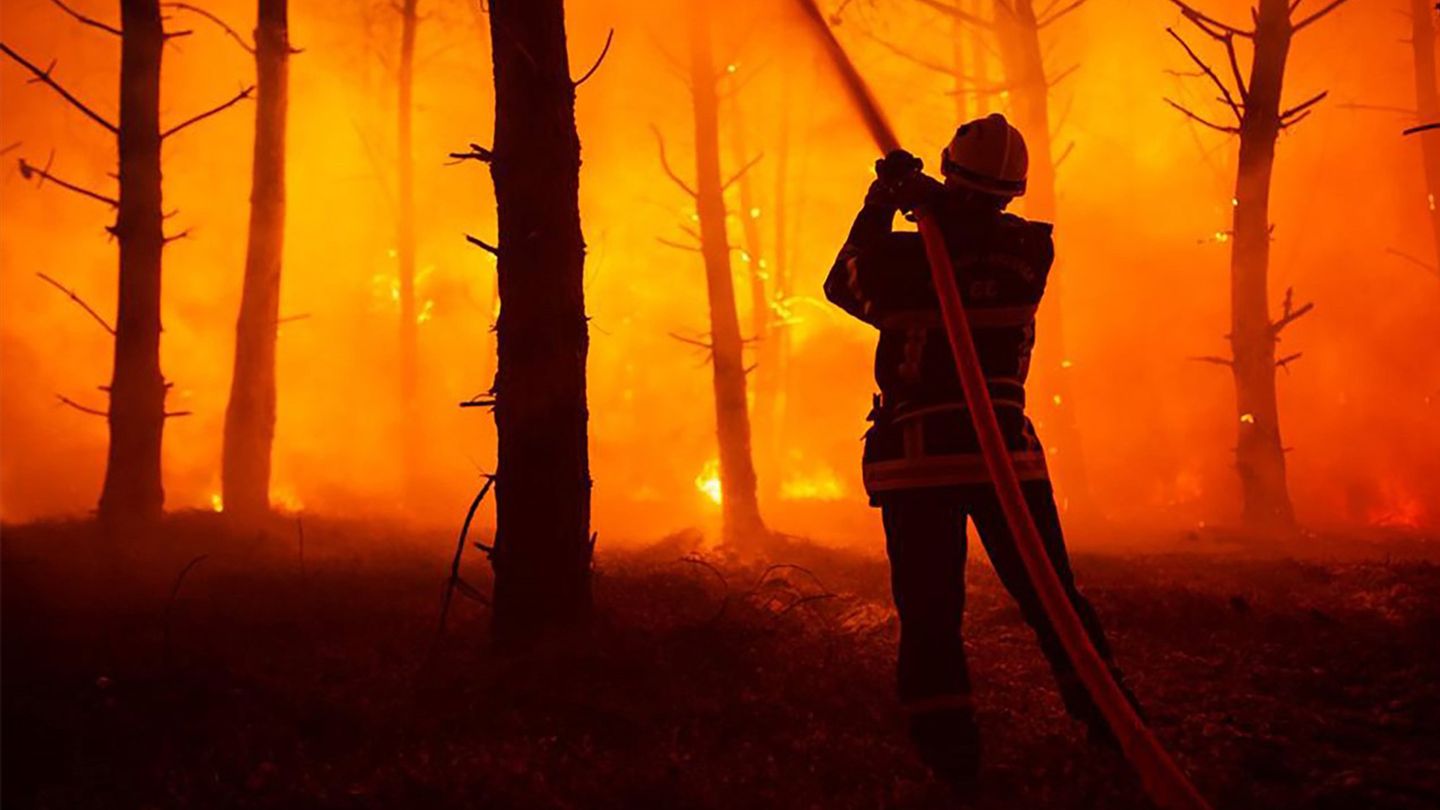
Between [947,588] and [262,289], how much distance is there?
1054 centimetres

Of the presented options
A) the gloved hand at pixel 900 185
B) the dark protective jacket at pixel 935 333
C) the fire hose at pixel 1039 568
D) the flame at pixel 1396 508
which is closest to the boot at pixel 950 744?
the fire hose at pixel 1039 568

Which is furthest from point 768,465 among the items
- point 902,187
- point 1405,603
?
point 902,187

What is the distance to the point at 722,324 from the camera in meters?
12.6

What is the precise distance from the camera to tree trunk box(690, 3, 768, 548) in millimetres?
12125

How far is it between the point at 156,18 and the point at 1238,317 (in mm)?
12857

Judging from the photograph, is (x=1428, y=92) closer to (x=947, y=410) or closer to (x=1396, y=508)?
(x=1396, y=508)

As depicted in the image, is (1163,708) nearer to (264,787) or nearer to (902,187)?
(902,187)

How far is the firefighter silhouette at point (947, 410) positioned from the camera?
345 cm

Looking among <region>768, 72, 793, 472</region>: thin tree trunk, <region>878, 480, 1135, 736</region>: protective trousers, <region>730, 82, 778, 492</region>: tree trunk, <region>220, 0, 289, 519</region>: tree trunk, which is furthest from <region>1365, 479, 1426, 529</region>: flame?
<region>220, 0, 289, 519</region>: tree trunk

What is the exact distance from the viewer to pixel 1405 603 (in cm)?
531

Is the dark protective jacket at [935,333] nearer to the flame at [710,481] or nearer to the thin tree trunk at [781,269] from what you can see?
the thin tree trunk at [781,269]

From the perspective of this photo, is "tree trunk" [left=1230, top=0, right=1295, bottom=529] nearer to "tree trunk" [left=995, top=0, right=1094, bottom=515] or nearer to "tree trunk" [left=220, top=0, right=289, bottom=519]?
"tree trunk" [left=995, top=0, right=1094, bottom=515]

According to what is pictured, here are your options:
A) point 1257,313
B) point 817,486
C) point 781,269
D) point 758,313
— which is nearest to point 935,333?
point 1257,313

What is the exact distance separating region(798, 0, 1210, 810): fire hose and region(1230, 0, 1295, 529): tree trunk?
30.1 ft
